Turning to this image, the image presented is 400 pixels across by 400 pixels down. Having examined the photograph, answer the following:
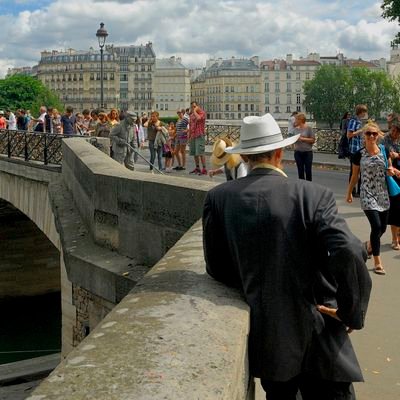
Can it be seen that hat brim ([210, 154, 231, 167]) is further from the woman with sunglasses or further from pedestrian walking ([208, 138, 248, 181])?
the woman with sunglasses

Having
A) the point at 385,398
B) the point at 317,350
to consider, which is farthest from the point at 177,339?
the point at 385,398

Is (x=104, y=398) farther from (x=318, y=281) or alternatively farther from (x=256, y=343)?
(x=318, y=281)

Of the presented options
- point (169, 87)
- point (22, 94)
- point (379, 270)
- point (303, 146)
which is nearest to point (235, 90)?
point (169, 87)

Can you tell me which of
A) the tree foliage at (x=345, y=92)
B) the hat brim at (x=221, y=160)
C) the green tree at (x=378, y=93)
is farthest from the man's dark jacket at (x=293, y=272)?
the green tree at (x=378, y=93)

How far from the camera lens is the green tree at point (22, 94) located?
11738cm

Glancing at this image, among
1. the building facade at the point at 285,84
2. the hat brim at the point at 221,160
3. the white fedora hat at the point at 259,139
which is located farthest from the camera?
the building facade at the point at 285,84

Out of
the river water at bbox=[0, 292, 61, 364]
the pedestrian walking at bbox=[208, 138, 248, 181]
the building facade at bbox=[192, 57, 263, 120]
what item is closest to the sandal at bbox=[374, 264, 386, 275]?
the pedestrian walking at bbox=[208, 138, 248, 181]

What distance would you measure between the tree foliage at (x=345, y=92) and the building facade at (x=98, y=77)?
4956cm

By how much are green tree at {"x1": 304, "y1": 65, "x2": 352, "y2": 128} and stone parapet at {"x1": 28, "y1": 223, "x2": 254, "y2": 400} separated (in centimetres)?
13227

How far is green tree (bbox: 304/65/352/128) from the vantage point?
13500cm

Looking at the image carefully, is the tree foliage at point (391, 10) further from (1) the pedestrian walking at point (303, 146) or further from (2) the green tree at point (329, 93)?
(2) the green tree at point (329, 93)

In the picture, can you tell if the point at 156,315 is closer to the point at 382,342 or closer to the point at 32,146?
the point at 382,342

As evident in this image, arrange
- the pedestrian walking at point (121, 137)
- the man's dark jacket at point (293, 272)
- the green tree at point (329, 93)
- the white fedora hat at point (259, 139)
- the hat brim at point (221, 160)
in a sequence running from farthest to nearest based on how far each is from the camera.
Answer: the green tree at point (329, 93) → the pedestrian walking at point (121, 137) → the hat brim at point (221, 160) → the white fedora hat at point (259, 139) → the man's dark jacket at point (293, 272)

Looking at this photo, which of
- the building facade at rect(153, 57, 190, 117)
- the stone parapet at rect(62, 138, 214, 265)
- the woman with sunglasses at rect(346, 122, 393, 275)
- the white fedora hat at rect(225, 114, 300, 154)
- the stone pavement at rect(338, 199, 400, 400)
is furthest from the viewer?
the building facade at rect(153, 57, 190, 117)
